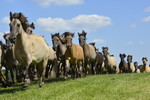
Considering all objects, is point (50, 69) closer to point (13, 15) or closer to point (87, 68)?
point (87, 68)

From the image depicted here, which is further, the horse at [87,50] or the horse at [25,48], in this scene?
the horse at [87,50]

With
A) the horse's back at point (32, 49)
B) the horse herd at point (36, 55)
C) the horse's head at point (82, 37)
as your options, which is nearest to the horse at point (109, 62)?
the horse herd at point (36, 55)

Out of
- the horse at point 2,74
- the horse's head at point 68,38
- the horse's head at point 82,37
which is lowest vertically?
the horse at point 2,74

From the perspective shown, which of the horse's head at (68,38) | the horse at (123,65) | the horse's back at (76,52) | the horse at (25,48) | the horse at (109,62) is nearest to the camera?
the horse at (25,48)

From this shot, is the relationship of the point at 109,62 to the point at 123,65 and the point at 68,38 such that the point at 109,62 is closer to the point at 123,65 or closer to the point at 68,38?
the point at 123,65

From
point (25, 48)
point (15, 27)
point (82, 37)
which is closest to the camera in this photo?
point (15, 27)

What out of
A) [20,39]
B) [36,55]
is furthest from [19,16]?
[36,55]

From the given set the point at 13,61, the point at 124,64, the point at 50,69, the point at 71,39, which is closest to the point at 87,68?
the point at 50,69

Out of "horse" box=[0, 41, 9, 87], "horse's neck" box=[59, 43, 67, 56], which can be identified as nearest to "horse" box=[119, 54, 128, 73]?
"horse's neck" box=[59, 43, 67, 56]

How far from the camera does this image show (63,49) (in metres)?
19.0

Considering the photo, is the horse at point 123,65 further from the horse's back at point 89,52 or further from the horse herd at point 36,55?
the horse's back at point 89,52

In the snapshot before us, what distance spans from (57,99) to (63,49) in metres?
8.93

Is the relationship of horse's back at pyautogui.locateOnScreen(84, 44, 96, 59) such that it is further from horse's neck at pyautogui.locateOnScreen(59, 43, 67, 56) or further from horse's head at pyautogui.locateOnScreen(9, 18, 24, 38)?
horse's head at pyautogui.locateOnScreen(9, 18, 24, 38)

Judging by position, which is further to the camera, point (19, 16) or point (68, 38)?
point (68, 38)
